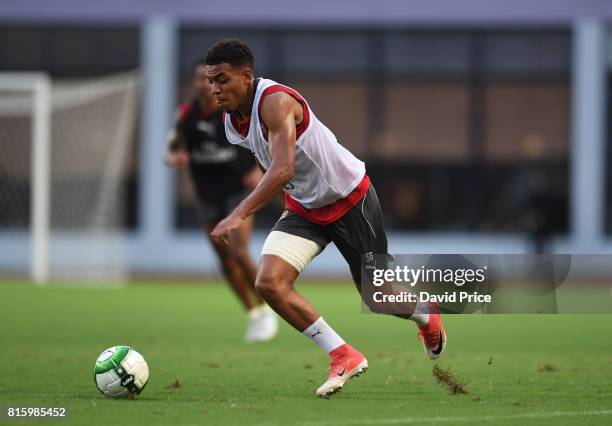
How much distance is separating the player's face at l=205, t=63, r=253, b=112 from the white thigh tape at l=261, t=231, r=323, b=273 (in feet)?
2.68

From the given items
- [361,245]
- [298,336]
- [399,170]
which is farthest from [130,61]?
[361,245]

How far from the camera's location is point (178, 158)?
35.1 feet

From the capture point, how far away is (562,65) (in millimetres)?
24859

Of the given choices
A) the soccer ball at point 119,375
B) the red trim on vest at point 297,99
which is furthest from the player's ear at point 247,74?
the soccer ball at point 119,375

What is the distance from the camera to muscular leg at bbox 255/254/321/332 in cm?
666

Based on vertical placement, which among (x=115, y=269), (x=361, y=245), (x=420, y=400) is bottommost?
(x=115, y=269)

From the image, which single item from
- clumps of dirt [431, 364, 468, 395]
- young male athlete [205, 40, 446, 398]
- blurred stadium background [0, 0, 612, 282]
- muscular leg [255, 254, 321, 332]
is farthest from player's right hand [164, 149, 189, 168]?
blurred stadium background [0, 0, 612, 282]

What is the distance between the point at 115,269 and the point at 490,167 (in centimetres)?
890

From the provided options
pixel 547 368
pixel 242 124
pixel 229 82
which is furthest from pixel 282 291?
pixel 547 368

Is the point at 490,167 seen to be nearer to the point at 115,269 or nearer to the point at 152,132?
the point at 152,132

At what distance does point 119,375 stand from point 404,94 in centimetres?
1904

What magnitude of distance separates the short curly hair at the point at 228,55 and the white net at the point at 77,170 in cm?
1272

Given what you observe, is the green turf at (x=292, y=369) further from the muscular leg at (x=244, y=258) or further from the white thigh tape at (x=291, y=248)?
the white thigh tape at (x=291, y=248)

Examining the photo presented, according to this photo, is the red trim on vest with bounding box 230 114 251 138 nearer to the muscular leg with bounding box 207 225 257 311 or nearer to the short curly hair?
the short curly hair
